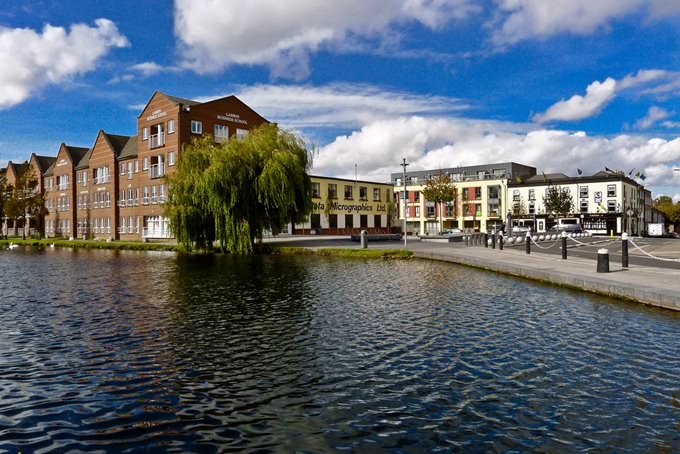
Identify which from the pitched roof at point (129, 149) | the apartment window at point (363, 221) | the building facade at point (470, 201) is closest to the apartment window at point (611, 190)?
the building facade at point (470, 201)

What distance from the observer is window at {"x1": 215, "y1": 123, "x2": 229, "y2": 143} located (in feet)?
167

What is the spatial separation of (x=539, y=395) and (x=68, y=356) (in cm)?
780

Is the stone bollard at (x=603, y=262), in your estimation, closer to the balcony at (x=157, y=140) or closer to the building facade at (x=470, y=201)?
the balcony at (x=157, y=140)

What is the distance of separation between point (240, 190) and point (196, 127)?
2012 cm

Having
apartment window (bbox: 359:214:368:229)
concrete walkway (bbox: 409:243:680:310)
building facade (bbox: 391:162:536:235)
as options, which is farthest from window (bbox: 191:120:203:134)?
building facade (bbox: 391:162:536:235)

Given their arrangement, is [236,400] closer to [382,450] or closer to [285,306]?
[382,450]

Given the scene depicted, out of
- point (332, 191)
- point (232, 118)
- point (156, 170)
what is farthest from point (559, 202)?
point (156, 170)

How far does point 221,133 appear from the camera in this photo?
51375 mm

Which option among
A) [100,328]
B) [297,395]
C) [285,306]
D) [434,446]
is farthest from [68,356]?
[434,446]

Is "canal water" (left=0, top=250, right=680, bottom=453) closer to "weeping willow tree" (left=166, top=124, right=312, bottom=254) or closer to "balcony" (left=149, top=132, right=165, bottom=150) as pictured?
"weeping willow tree" (left=166, top=124, right=312, bottom=254)

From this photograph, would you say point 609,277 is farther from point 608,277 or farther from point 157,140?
point 157,140

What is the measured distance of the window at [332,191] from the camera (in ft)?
231

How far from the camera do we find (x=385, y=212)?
3201 inches

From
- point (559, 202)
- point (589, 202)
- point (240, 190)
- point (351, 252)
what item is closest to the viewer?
point (351, 252)
